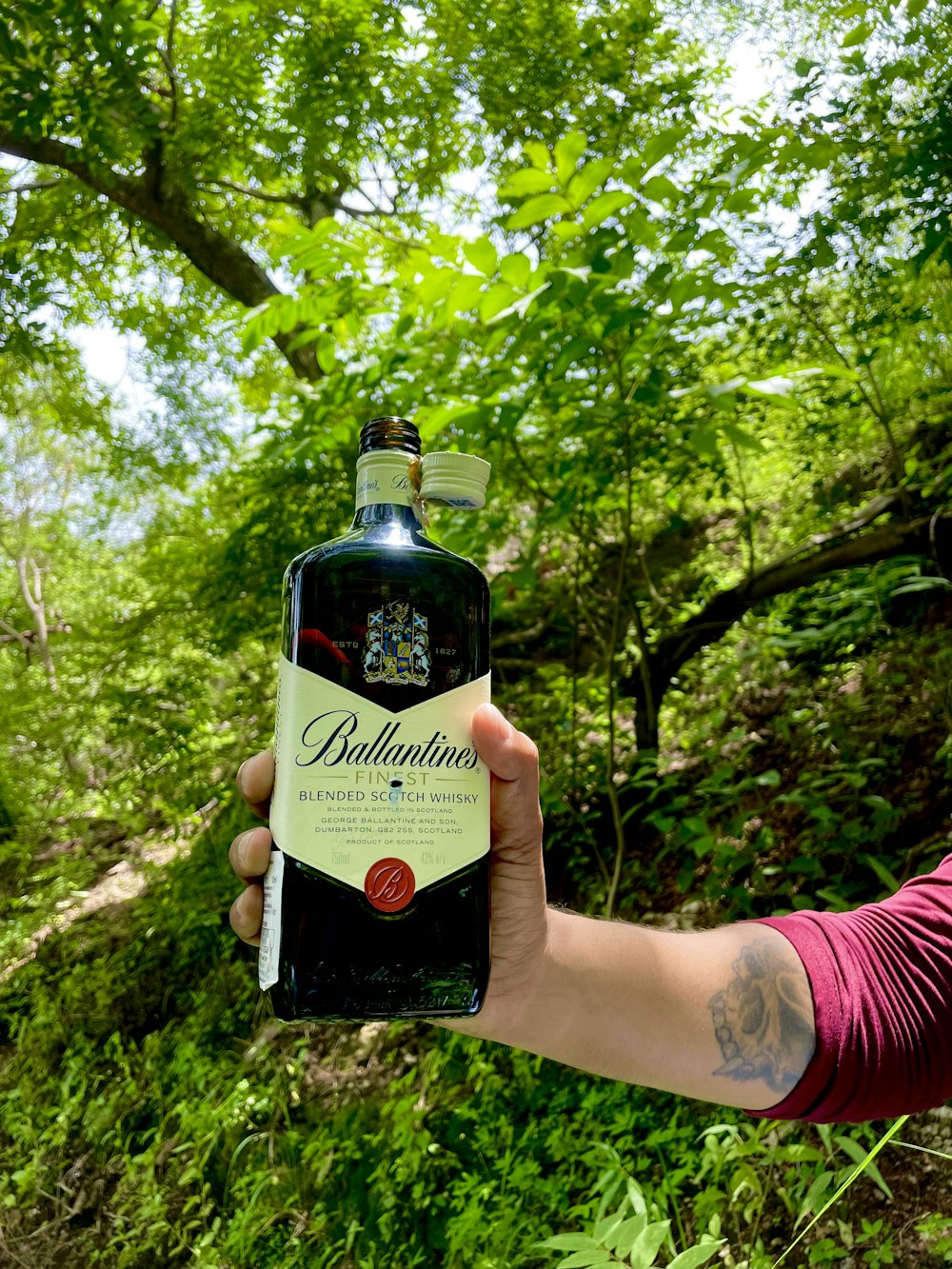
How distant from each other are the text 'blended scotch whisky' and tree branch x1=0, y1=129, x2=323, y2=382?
9.26 feet

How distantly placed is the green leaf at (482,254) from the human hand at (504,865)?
Answer: 81 centimetres

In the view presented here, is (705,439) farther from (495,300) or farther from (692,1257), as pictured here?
(692,1257)

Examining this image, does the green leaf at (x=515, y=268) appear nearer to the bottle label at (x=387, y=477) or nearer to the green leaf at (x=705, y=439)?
the green leaf at (x=705, y=439)

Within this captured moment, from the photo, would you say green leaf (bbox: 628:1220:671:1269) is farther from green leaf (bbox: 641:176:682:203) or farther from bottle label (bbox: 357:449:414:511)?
green leaf (bbox: 641:176:682:203)

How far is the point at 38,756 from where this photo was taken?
330 centimetres

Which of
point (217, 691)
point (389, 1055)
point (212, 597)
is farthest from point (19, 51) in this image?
point (389, 1055)

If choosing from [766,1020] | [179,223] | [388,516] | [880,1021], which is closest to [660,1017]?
[766,1020]

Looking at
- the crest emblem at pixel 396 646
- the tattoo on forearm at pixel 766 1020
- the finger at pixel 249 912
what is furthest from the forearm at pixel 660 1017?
the crest emblem at pixel 396 646

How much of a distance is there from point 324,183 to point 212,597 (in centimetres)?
208

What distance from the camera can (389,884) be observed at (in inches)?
26.1

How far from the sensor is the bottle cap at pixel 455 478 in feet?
2.37

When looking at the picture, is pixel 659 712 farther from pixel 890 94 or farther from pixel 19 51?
pixel 19 51

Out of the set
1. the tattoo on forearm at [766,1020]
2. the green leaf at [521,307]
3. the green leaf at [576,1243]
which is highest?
the green leaf at [521,307]

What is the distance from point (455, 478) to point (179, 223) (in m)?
3.57
